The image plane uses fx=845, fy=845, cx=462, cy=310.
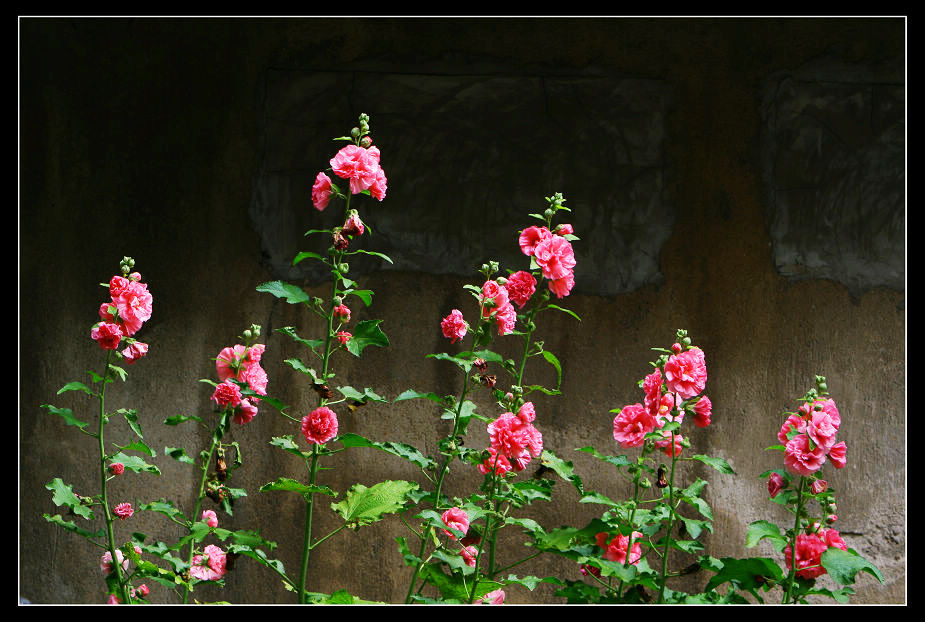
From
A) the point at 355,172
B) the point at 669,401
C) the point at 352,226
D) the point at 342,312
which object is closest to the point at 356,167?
the point at 355,172

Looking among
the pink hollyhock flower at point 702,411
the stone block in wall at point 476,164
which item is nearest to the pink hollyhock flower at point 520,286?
the pink hollyhock flower at point 702,411

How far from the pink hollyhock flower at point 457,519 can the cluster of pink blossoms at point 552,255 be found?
1.80ft

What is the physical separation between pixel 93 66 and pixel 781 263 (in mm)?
2784

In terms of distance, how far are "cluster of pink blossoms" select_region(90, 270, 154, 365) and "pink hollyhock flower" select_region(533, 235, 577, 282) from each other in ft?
2.95

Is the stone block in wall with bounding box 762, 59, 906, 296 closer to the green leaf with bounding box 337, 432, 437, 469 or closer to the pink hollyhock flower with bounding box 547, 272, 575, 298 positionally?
the pink hollyhock flower with bounding box 547, 272, 575, 298

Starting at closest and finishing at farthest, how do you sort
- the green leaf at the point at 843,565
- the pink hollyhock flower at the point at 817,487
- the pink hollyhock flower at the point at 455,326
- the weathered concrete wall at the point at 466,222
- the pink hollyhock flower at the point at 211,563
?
the green leaf at the point at 843,565 → the pink hollyhock flower at the point at 817,487 → the pink hollyhock flower at the point at 455,326 → the pink hollyhock flower at the point at 211,563 → the weathered concrete wall at the point at 466,222

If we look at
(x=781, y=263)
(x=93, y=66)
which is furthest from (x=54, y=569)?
(x=781, y=263)

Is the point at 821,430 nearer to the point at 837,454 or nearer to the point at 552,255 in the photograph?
the point at 837,454

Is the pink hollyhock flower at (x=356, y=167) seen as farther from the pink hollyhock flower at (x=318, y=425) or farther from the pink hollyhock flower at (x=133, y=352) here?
the pink hollyhock flower at (x=133, y=352)

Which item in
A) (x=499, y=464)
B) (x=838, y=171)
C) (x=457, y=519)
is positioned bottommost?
(x=457, y=519)

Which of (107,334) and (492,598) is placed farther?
(492,598)

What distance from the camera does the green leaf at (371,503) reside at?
194 cm

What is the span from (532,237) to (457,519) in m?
0.68

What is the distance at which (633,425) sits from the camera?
192cm
